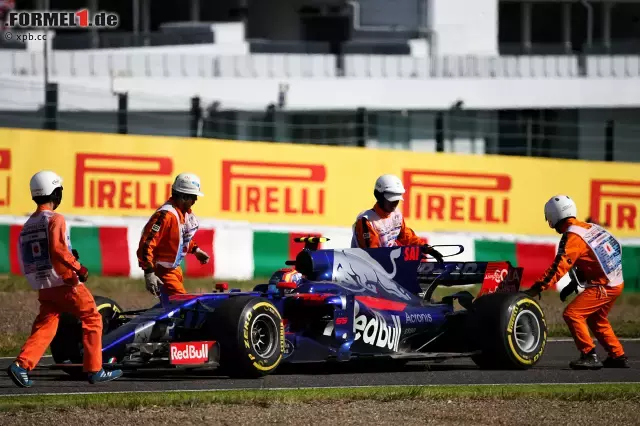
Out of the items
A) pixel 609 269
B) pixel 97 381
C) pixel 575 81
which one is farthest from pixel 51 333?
pixel 575 81

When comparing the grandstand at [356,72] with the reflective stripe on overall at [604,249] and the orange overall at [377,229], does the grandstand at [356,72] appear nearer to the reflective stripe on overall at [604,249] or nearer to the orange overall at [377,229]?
the orange overall at [377,229]

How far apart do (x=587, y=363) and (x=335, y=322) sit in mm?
2418

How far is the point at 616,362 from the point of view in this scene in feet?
42.1

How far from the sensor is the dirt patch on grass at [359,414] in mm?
9391

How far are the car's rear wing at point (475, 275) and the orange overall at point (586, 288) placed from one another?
0.70 metres

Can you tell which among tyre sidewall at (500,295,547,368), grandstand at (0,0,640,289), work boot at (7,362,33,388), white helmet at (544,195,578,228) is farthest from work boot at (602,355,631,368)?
grandstand at (0,0,640,289)

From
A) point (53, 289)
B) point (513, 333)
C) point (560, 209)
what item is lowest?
point (513, 333)

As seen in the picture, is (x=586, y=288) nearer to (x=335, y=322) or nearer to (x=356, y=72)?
(x=335, y=322)

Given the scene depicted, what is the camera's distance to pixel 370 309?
12.2m

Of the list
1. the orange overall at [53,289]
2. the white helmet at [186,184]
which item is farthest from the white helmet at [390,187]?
the orange overall at [53,289]

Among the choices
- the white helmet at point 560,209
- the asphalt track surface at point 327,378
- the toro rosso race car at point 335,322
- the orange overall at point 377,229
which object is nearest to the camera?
the asphalt track surface at point 327,378

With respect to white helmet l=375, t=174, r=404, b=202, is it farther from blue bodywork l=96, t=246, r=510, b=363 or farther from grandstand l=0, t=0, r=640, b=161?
grandstand l=0, t=0, r=640, b=161

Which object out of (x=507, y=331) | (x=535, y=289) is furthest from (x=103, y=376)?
(x=535, y=289)

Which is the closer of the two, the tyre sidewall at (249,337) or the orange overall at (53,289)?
the orange overall at (53,289)
